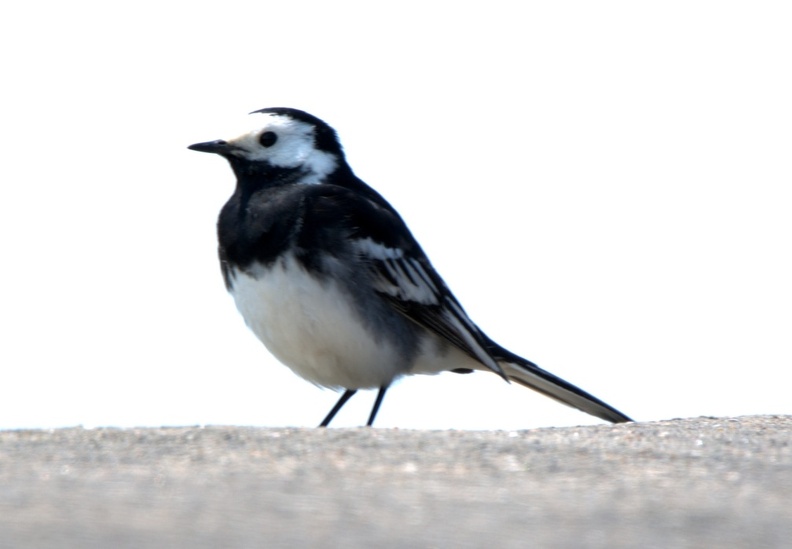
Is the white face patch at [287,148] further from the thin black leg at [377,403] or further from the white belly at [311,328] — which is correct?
the thin black leg at [377,403]

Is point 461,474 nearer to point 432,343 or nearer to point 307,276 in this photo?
point 307,276

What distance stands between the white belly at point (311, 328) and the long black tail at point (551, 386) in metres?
1.17

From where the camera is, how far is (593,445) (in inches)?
271

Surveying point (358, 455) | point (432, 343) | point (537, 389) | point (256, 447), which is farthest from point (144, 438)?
point (537, 389)

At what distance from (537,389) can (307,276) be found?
2.39 metres

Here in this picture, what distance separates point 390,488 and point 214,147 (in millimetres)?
4856

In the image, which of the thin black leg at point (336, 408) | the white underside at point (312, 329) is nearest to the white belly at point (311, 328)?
the white underside at point (312, 329)

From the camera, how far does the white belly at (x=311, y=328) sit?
356 inches

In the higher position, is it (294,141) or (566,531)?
(294,141)

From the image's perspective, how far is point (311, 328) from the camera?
9.12m

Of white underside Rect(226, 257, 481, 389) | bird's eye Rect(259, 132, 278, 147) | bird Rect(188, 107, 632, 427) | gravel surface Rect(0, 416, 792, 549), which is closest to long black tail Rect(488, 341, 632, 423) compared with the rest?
bird Rect(188, 107, 632, 427)

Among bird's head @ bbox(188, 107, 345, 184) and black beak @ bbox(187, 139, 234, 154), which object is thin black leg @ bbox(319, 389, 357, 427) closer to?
bird's head @ bbox(188, 107, 345, 184)

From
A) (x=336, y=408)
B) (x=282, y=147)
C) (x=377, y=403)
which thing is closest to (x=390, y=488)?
(x=377, y=403)

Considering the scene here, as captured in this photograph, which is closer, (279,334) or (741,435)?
(741,435)
